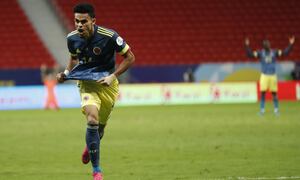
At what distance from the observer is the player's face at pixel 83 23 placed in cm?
916

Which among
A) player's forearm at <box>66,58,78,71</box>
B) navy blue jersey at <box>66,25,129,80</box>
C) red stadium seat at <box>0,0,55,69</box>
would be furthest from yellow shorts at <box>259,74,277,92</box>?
navy blue jersey at <box>66,25,129,80</box>

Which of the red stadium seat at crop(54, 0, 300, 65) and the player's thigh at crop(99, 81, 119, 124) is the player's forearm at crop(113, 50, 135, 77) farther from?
→ the red stadium seat at crop(54, 0, 300, 65)

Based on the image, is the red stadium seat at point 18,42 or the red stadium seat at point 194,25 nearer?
the red stadium seat at point 18,42

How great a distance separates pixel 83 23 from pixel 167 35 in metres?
27.1

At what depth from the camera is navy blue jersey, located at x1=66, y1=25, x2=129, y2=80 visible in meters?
9.46

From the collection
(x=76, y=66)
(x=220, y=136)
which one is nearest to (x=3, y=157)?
(x=76, y=66)

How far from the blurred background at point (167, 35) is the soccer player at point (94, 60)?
21.4 meters

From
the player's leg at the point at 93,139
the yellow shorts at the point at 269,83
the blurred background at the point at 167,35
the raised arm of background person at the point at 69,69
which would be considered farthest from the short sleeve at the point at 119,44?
the blurred background at the point at 167,35

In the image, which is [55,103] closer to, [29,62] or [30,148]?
[29,62]

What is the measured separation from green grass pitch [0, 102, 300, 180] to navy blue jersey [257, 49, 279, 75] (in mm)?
1445

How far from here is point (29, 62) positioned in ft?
109

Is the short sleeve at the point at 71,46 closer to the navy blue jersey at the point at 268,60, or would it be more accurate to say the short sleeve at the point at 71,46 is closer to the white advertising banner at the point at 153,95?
the navy blue jersey at the point at 268,60

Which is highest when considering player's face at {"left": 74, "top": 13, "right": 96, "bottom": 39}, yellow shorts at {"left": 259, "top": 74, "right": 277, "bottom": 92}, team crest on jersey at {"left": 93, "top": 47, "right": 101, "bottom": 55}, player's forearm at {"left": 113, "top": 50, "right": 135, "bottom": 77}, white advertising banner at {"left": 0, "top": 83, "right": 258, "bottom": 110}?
player's face at {"left": 74, "top": 13, "right": 96, "bottom": 39}

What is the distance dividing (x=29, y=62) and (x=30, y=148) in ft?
64.2
